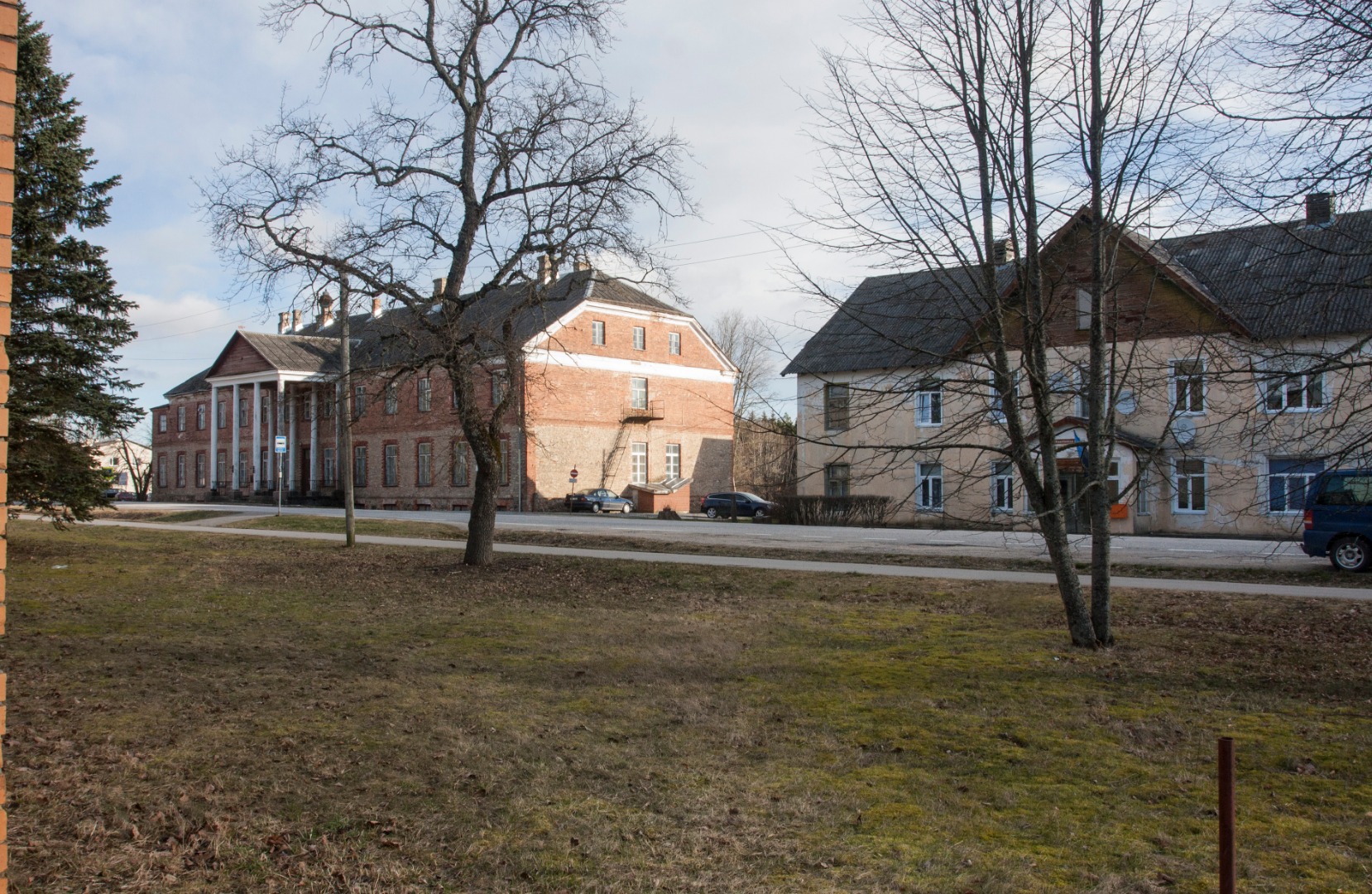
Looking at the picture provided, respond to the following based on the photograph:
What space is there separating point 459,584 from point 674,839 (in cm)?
1151

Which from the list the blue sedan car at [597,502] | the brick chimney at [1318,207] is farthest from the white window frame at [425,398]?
the brick chimney at [1318,207]

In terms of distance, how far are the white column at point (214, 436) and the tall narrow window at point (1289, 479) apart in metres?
62.2

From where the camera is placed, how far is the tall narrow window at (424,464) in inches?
2093

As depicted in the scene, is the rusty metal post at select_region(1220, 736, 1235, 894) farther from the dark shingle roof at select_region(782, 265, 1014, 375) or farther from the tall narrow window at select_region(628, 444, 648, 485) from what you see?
the tall narrow window at select_region(628, 444, 648, 485)

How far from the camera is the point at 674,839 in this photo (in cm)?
529

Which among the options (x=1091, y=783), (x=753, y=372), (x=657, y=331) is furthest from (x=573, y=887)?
(x=753, y=372)

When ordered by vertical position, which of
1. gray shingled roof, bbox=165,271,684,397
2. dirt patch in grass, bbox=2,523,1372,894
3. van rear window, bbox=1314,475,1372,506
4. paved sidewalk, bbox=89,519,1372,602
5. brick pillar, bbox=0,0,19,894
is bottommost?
dirt patch in grass, bbox=2,523,1372,894

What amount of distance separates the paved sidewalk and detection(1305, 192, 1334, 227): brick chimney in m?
7.09

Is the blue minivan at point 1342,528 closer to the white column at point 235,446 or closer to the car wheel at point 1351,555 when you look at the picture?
the car wheel at point 1351,555

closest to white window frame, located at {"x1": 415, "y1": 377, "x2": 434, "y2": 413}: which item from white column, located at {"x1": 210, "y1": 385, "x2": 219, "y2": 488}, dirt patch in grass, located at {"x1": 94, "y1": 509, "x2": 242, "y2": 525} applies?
dirt patch in grass, located at {"x1": 94, "y1": 509, "x2": 242, "y2": 525}

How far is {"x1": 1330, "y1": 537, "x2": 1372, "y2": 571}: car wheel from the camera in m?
17.4

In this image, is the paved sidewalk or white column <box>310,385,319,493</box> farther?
white column <box>310,385,319,493</box>

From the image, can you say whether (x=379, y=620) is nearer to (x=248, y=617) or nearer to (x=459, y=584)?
(x=248, y=617)

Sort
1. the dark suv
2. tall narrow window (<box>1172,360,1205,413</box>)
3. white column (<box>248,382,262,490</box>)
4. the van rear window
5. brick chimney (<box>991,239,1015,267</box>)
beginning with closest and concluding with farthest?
1. tall narrow window (<box>1172,360,1205,413</box>)
2. brick chimney (<box>991,239,1015,267</box>)
3. the van rear window
4. the dark suv
5. white column (<box>248,382,262,490</box>)
